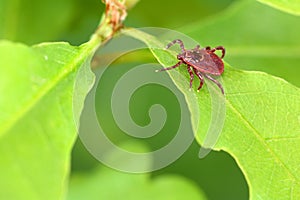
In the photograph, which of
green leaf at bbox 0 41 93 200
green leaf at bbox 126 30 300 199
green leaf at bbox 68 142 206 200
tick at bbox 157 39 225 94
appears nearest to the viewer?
green leaf at bbox 0 41 93 200

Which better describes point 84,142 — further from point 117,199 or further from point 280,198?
point 280,198

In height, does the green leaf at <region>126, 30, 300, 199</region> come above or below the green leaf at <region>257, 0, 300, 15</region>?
below

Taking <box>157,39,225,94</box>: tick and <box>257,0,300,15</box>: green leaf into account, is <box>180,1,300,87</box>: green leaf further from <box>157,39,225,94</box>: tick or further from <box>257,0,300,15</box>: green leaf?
<box>257,0,300,15</box>: green leaf

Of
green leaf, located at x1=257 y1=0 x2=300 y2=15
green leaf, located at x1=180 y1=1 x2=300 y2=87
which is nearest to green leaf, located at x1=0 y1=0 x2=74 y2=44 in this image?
green leaf, located at x1=180 y1=1 x2=300 y2=87

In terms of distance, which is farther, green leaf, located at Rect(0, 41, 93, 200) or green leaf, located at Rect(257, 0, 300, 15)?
green leaf, located at Rect(257, 0, 300, 15)

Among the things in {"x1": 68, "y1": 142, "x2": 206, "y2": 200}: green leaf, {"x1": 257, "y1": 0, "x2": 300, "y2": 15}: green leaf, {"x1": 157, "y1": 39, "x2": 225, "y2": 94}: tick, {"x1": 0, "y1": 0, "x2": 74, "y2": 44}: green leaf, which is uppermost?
{"x1": 257, "y1": 0, "x2": 300, "y2": 15}: green leaf

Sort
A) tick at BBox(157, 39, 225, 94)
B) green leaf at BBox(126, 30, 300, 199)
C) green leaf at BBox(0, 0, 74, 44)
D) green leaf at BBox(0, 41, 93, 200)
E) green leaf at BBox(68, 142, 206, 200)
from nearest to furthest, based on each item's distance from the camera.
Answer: green leaf at BBox(0, 41, 93, 200) → green leaf at BBox(126, 30, 300, 199) → tick at BBox(157, 39, 225, 94) → green leaf at BBox(68, 142, 206, 200) → green leaf at BBox(0, 0, 74, 44)

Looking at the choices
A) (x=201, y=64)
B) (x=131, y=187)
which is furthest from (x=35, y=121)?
(x=131, y=187)

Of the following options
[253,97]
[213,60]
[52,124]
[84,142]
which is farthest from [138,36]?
[84,142]
